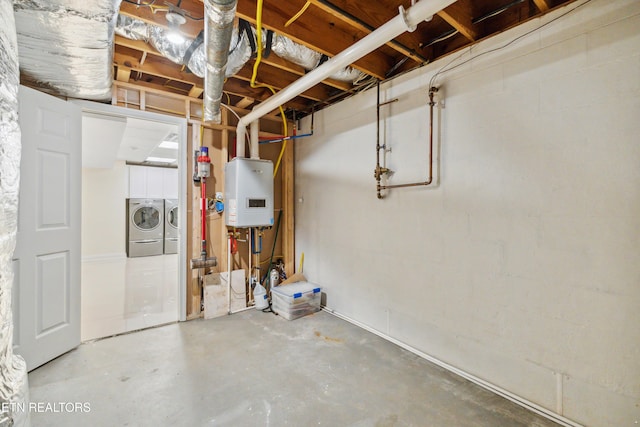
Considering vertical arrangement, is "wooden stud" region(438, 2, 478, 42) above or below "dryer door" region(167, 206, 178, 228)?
above

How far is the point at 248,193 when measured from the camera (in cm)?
321

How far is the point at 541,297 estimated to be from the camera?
Result: 1.77 meters

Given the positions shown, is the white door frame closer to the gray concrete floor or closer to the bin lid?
the gray concrete floor

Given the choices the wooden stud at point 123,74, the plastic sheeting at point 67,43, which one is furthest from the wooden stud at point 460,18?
the wooden stud at point 123,74

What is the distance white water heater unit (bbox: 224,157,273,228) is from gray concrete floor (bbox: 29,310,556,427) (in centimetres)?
123

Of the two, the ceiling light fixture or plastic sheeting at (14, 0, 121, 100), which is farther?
the ceiling light fixture

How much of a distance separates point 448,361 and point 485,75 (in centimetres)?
214

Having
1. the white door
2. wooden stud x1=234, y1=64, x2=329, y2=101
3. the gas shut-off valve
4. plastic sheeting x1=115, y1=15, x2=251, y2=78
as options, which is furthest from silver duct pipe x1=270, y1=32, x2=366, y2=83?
the white door

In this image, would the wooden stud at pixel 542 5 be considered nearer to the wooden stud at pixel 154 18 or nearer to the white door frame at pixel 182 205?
the wooden stud at pixel 154 18

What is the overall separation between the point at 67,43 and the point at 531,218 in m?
3.12

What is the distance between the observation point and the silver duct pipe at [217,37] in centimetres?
144

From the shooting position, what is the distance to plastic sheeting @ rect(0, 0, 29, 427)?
89cm

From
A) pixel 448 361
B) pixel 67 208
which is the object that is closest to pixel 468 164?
pixel 448 361

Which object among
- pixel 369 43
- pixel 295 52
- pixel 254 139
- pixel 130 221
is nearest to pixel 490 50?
pixel 369 43
